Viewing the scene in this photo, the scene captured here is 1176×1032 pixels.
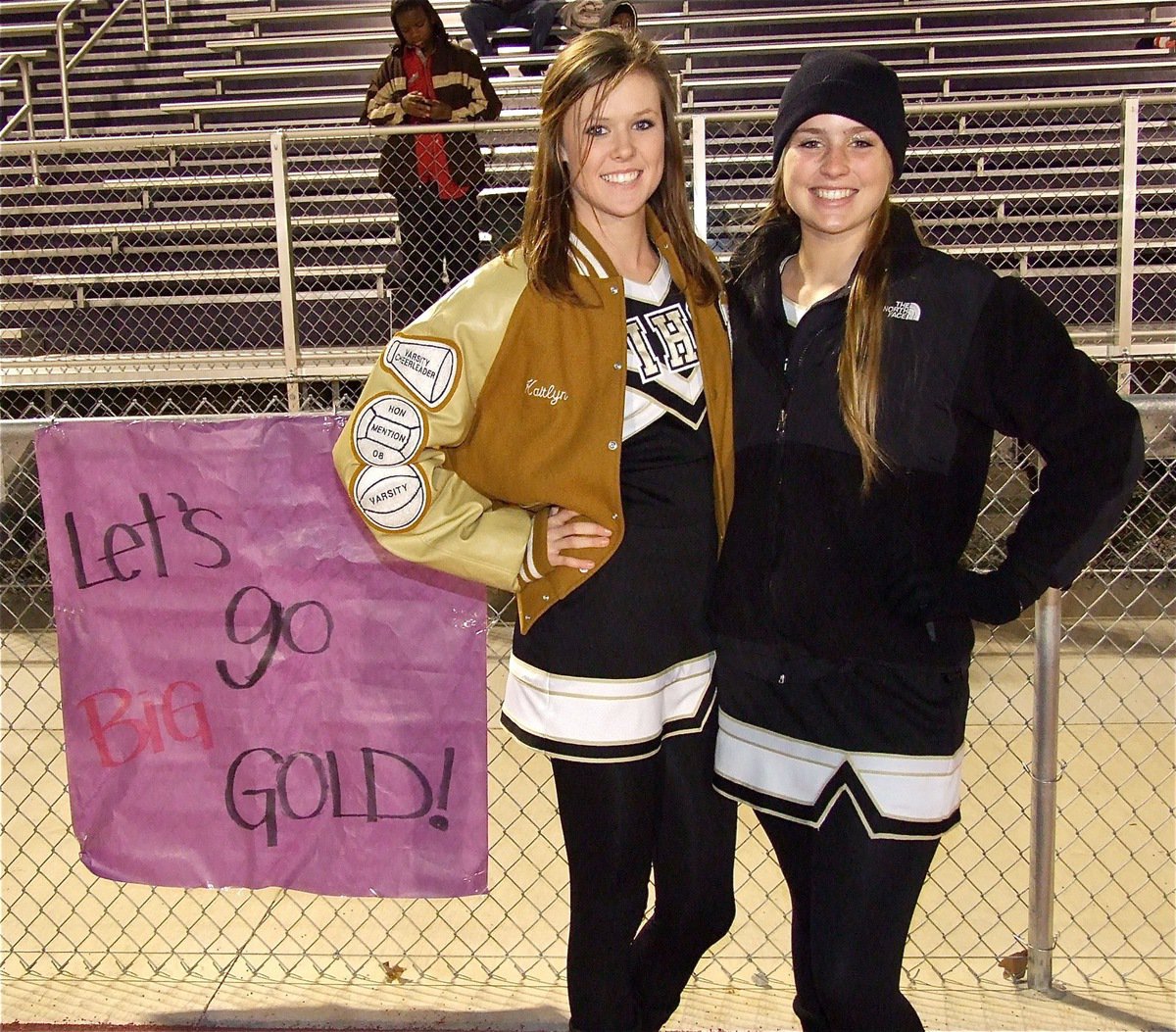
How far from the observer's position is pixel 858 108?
168 cm

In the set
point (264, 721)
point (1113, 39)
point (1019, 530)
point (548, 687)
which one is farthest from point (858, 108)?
point (1113, 39)

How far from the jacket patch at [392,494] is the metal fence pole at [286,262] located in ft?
16.6

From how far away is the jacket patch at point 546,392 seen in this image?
1.75m

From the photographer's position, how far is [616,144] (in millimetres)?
1781

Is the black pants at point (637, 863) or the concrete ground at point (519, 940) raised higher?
the black pants at point (637, 863)

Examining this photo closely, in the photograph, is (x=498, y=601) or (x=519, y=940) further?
(x=498, y=601)

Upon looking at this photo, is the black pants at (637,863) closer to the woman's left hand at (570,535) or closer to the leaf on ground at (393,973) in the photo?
the woman's left hand at (570,535)

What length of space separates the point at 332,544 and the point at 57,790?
84.7 inches

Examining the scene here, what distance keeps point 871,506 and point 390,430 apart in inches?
28.6

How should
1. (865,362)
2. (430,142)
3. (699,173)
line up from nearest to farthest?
1. (865,362)
2. (699,173)
3. (430,142)

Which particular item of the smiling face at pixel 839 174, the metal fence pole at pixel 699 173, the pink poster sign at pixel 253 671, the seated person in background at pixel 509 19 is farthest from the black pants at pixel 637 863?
the seated person in background at pixel 509 19

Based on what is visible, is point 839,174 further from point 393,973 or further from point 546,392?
point 393,973

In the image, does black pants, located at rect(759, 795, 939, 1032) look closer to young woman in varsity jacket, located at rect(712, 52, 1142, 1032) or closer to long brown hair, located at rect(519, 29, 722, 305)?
young woman in varsity jacket, located at rect(712, 52, 1142, 1032)

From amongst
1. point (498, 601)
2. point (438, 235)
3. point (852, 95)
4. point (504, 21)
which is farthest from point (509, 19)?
point (852, 95)
